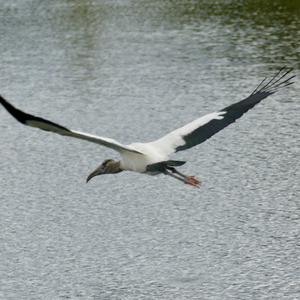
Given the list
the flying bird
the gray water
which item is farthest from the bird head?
the gray water

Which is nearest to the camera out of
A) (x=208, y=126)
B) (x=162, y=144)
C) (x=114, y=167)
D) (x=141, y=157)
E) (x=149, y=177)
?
(x=141, y=157)

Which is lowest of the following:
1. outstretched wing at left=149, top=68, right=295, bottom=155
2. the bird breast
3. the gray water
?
the gray water

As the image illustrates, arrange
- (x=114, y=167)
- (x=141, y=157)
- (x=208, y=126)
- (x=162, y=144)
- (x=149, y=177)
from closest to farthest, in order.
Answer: (x=141, y=157)
(x=162, y=144)
(x=114, y=167)
(x=208, y=126)
(x=149, y=177)

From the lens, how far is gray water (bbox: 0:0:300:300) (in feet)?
74.5

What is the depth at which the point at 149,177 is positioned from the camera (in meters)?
27.5

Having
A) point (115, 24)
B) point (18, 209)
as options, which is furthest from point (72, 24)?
point (18, 209)

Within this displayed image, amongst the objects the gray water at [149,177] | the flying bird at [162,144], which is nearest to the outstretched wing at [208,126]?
the flying bird at [162,144]

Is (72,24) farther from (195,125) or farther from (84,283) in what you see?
(195,125)

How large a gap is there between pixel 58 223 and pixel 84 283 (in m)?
2.82

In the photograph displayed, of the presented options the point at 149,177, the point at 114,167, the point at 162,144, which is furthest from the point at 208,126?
the point at 149,177

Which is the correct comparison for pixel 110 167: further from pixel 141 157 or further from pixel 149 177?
pixel 149 177

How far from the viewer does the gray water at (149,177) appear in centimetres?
2270

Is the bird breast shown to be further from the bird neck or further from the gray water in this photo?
the gray water

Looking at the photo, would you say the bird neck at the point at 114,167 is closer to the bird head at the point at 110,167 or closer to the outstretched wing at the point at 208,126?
the bird head at the point at 110,167
